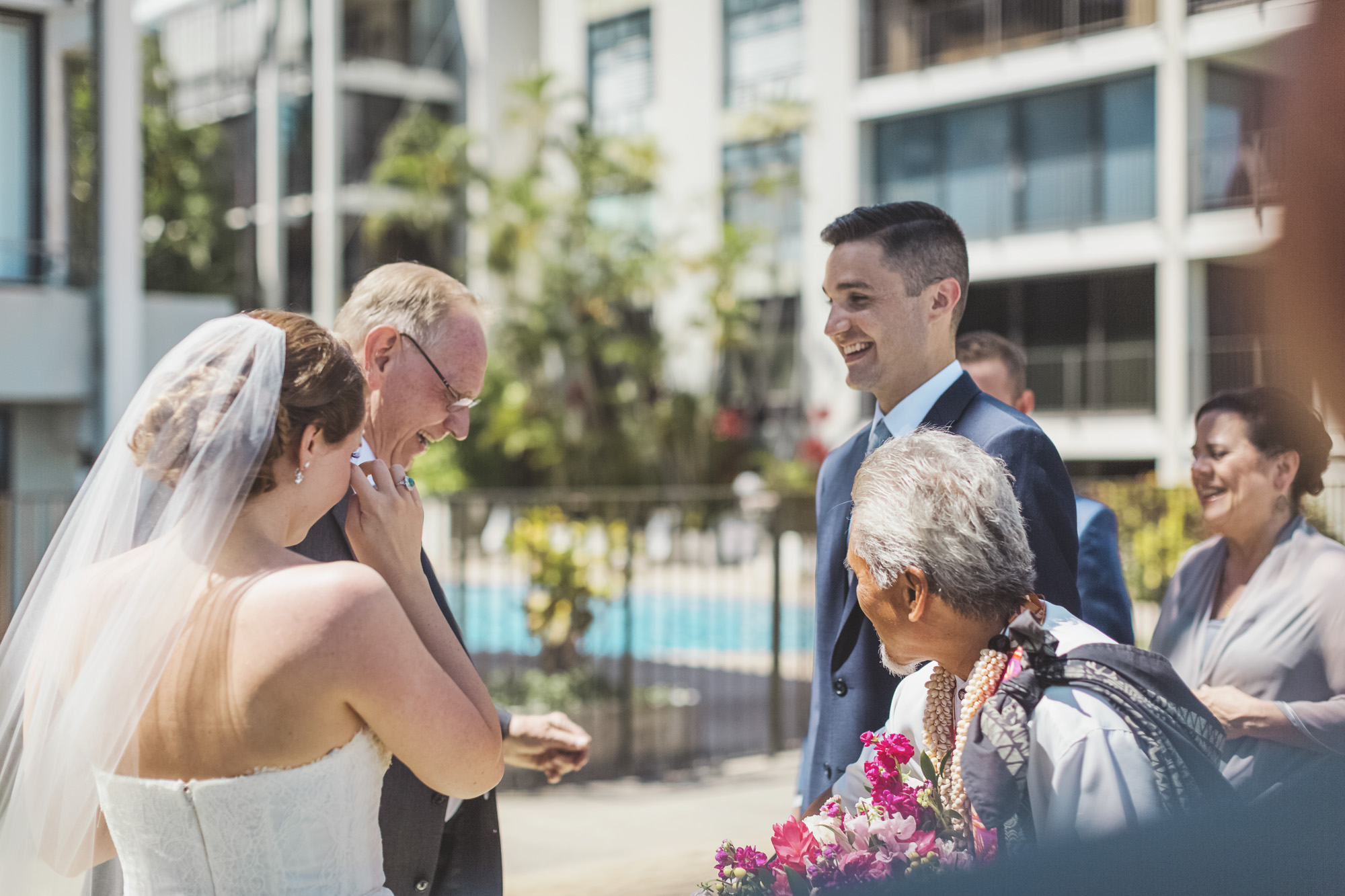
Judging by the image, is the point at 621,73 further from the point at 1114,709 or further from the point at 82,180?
the point at 1114,709

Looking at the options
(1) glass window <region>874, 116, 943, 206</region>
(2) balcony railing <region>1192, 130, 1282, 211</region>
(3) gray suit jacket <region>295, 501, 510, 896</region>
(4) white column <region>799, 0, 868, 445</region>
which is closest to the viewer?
(2) balcony railing <region>1192, 130, 1282, 211</region>

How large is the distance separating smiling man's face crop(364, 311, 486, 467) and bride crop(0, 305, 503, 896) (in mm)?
610

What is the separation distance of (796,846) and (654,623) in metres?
10.6

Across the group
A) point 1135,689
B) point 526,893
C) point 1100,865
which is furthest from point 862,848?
point 526,893

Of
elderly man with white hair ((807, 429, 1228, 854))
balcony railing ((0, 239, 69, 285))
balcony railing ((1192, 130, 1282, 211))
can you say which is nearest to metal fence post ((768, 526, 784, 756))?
elderly man with white hair ((807, 429, 1228, 854))

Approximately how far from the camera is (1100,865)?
4.02 ft

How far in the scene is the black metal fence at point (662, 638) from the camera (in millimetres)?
8188

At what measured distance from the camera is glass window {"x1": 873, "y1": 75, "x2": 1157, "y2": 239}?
2072cm

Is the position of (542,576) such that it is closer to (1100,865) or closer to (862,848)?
(862,848)

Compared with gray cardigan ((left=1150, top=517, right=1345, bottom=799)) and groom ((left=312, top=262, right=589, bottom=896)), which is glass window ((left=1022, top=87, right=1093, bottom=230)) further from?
groom ((left=312, top=262, right=589, bottom=896))

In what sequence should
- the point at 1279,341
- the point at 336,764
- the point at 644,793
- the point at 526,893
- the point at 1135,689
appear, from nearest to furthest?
the point at 1279,341 < the point at 1135,689 < the point at 336,764 < the point at 526,893 < the point at 644,793

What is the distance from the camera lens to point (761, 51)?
1037 inches

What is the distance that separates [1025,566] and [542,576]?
21.9 feet

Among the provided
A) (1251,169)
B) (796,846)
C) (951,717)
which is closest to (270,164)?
(951,717)
